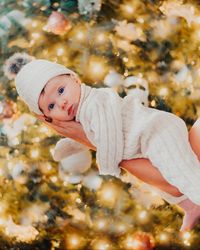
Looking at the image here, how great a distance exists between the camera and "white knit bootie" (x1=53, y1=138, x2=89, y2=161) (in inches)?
66.3

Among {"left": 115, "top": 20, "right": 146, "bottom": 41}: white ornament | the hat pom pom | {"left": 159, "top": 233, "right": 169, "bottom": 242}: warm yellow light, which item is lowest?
{"left": 159, "top": 233, "right": 169, "bottom": 242}: warm yellow light

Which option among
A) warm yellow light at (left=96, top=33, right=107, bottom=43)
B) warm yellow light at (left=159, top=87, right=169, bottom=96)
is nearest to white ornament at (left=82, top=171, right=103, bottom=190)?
warm yellow light at (left=159, top=87, right=169, bottom=96)

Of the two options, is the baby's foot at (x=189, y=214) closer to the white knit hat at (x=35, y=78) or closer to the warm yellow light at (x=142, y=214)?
the warm yellow light at (x=142, y=214)

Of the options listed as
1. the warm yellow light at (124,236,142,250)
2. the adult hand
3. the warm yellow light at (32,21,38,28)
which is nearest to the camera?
the adult hand

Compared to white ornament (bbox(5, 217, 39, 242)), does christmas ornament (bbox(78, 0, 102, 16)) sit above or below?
above

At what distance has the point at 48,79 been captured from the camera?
1.53 meters

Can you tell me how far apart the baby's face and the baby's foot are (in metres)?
0.44

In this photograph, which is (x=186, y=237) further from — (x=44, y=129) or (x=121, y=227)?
(x=44, y=129)

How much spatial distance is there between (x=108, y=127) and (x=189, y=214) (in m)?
0.39

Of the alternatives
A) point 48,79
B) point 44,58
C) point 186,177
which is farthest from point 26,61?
point 186,177

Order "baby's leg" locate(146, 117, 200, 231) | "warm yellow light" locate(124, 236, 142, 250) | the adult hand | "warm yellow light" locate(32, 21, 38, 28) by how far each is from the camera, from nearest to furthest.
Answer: "baby's leg" locate(146, 117, 200, 231)
the adult hand
"warm yellow light" locate(124, 236, 142, 250)
"warm yellow light" locate(32, 21, 38, 28)

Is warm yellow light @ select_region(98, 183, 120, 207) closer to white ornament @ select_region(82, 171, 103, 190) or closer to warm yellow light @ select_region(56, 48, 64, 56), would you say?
white ornament @ select_region(82, 171, 103, 190)

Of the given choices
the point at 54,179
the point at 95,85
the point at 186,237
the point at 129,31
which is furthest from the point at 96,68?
the point at 186,237

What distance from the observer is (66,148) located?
1.70m
